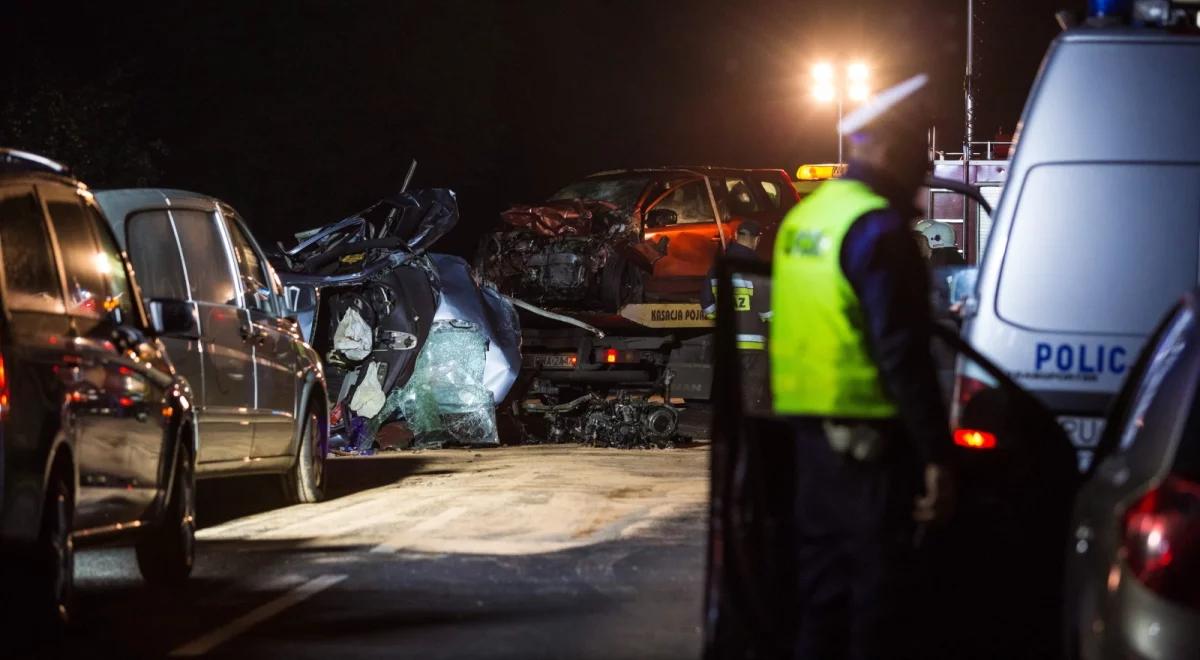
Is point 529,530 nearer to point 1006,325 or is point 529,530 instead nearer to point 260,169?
point 1006,325

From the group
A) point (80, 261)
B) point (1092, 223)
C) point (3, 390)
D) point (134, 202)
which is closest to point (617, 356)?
point (134, 202)

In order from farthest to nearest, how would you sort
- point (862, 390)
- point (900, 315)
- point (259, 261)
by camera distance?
1. point (259, 261)
2. point (862, 390)
3. point (900, 315)

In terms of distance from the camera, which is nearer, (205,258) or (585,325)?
(205,258)

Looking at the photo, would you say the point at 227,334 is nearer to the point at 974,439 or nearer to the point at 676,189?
the point at 974,439

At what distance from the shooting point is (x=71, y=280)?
28.1 ft

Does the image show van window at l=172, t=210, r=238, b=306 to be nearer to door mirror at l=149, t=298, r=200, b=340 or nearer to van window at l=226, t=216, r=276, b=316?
van window at l=226, t=216, r=276, b=316

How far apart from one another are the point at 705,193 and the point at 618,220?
149 cm

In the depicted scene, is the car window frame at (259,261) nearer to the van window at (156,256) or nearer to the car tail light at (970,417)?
the van window at (156,256)

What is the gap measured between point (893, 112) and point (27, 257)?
3.70m

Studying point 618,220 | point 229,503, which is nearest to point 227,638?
point 229,503

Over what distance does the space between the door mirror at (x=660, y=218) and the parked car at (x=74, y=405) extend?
11.2 m

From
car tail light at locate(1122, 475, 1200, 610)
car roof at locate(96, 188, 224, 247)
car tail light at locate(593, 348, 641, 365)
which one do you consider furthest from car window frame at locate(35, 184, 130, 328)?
car tail light at locate(593, 348, 641, 365)

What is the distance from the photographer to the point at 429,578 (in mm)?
9703

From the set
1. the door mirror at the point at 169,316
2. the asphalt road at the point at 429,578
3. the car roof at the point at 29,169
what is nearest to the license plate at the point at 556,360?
the asphalt road at the point at 429,578
